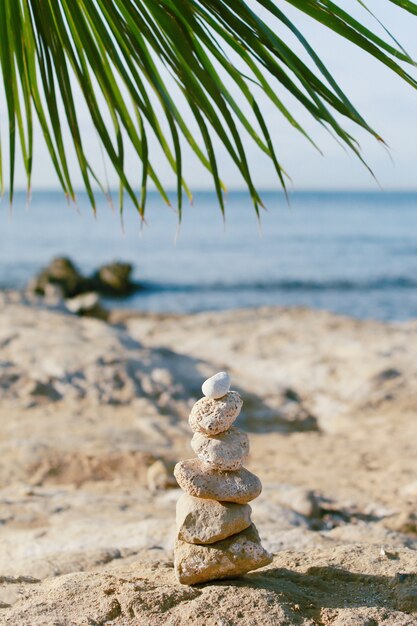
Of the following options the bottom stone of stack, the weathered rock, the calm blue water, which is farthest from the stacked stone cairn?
the weathered rock

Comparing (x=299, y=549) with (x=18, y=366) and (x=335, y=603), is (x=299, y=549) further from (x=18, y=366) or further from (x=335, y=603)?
(x=18, y=366)

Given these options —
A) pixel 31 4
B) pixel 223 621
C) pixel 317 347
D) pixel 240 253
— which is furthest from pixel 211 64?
pixel 240 253

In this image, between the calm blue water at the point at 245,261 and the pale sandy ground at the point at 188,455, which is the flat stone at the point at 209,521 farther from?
the calm blue water at the point at 245,261

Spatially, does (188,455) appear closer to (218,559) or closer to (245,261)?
(218,559)

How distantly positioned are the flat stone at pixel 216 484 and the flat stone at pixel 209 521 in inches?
1.2

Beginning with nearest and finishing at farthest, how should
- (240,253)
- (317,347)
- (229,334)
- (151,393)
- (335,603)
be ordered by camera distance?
(335,603), (151,393), (317,347), (229,334), (240,253)

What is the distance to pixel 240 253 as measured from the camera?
3612cm

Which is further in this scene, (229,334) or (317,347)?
(229,334)

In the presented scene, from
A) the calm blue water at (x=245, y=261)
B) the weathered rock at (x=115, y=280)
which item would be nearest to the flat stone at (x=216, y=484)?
the calm blue water at (x=245, y=261)

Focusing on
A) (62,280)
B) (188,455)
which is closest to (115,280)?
(62,280)

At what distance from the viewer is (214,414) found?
319 centimetres

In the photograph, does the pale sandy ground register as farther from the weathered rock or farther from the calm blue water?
the weathered rock

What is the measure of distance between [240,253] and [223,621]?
33.4 meters

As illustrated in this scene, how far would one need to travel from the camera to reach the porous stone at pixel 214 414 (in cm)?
319
